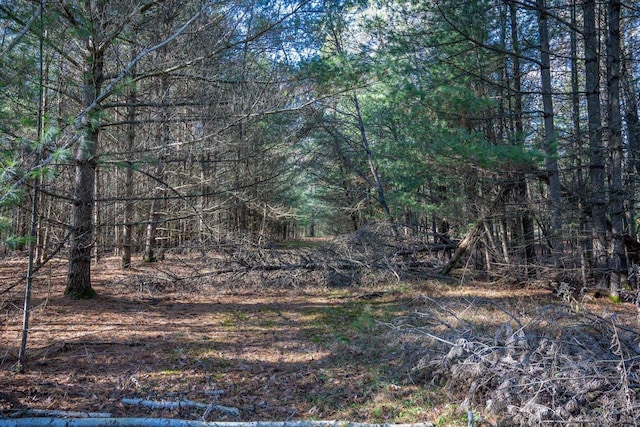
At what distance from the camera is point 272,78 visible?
25.2 feet

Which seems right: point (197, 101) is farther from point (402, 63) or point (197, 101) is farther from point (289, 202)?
point (289, 202)

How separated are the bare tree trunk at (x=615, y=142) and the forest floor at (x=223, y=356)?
1154 millimetres

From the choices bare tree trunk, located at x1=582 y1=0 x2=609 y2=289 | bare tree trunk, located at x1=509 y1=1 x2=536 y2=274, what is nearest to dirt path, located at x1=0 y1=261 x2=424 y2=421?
bare tree trunk, located at x1=509 y1=1 x2=536 y2=274

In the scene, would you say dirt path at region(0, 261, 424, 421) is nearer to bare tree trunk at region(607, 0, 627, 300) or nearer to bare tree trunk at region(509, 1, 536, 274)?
bare tree trunk at region(509, 1, 536, 274)

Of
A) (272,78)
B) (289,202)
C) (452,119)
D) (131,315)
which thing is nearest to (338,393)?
(131,315)

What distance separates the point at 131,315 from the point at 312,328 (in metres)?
3.34

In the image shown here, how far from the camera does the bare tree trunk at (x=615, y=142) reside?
770 centimetres

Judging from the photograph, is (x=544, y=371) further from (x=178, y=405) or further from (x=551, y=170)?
(x=551, y=170)

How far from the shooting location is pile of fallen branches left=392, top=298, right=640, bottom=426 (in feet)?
11.2

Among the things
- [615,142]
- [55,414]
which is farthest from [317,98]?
[55,414]

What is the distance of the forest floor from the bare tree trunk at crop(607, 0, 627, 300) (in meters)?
1.15

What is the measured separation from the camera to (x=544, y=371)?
3791 millimetres

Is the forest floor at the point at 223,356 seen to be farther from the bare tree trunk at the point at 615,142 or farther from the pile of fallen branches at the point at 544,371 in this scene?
the bare tree trunk at the point at 615,142

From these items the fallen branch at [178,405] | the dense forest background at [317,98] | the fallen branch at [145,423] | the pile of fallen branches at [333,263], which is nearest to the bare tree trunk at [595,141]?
the dense forest background at [317,98]
